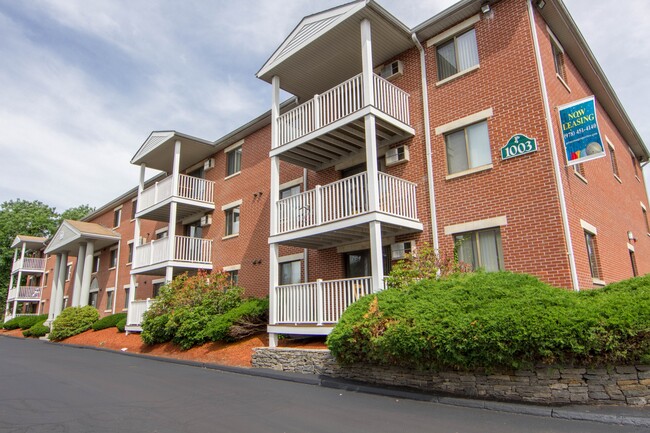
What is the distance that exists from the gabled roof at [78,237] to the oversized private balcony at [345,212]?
20.7 meters

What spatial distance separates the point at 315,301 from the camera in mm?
12203

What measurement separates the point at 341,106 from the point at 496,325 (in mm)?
8231

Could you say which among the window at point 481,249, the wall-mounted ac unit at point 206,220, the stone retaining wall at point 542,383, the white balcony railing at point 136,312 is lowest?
the stone retaining wall at point 542,383

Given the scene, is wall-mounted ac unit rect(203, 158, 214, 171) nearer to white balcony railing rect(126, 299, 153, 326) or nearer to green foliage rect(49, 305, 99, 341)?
white balcony railing rect(126, 299, 153, 326)

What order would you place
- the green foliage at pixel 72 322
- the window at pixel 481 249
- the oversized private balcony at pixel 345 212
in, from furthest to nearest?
the green foliage at pixel 72 322
the oversized private balcony at pixel 345 212
the window at pixel 481 249

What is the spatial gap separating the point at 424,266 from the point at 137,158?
18.1m

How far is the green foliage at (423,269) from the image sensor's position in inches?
408

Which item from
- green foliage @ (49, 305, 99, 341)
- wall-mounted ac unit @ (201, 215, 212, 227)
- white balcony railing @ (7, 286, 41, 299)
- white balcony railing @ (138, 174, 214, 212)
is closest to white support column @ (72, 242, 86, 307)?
green foliage @ (49, 305, 99, 341)

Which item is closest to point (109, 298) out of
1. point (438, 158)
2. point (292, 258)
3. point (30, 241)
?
point (30, 241)

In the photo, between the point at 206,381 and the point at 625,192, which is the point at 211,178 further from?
the point at 625,192

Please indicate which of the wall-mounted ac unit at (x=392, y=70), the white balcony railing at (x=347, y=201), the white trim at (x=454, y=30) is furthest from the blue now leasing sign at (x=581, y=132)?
the wall-mounted ac unit at (x=392, y=70)

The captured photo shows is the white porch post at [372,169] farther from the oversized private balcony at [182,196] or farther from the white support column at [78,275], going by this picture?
the white support column at [78,275]

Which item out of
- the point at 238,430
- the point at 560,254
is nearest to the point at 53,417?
the point at 238,430

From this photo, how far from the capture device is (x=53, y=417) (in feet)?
22.6
